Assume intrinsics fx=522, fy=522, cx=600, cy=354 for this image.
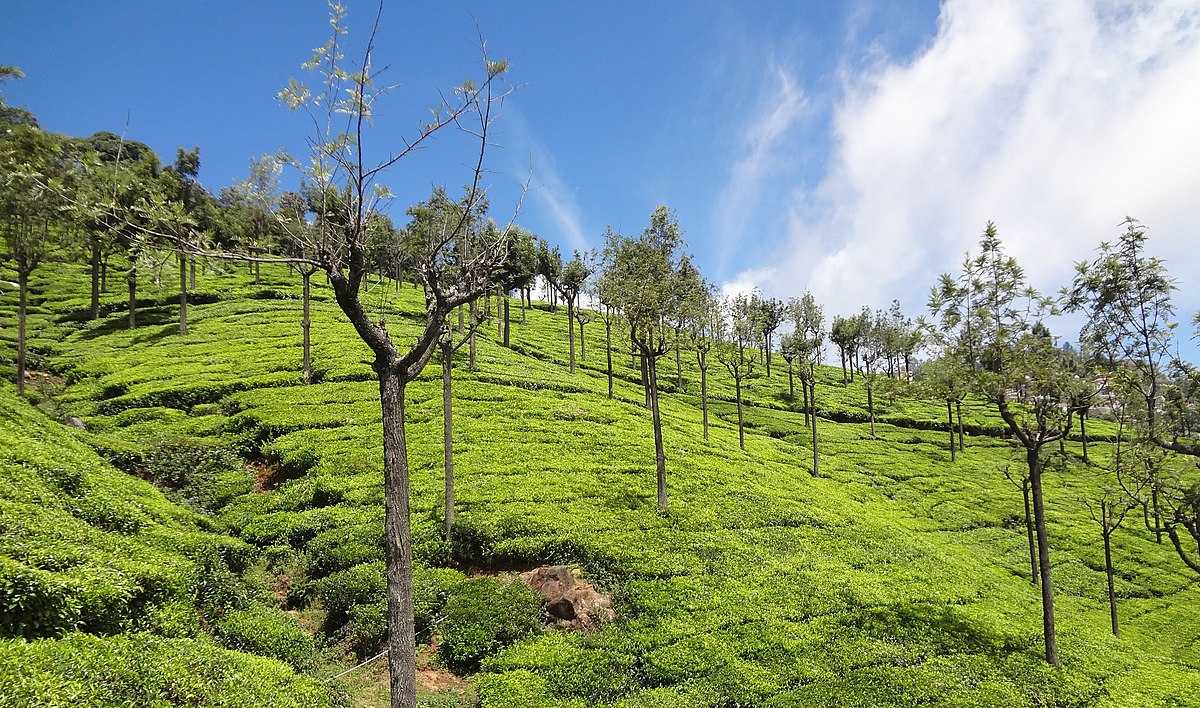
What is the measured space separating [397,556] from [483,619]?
856cm

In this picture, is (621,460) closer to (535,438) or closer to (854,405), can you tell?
(535,438)

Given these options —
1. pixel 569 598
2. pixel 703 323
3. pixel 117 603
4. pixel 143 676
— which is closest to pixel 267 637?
pixel 117 603

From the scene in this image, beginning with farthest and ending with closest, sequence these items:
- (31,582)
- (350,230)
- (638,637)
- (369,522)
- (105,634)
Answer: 1. (369,522)
2. (638,637)
3. (105,634)
4. (31,582)
5. (350,230)

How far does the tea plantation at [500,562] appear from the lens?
1218cm

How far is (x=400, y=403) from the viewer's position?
1012 cm

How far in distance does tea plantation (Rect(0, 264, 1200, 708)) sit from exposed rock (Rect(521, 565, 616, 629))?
549 mm

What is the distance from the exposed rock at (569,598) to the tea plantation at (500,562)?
0.55m

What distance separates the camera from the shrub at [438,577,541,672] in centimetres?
1570

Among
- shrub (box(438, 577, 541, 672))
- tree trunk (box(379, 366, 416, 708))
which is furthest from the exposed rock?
tree trunk (box(379, 366, 416, 708))

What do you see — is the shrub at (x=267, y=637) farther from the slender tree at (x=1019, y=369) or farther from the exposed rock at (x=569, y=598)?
the slender tree at (x=1019, y=369)

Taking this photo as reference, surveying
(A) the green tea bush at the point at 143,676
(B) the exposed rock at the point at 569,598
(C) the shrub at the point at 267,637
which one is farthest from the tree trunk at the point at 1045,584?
(C) the shrub at the point at 267,637

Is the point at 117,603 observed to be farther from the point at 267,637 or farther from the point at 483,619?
the point at 483,619

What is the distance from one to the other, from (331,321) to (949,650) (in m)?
57.7

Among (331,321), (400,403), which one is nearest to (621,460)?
(400,403)
